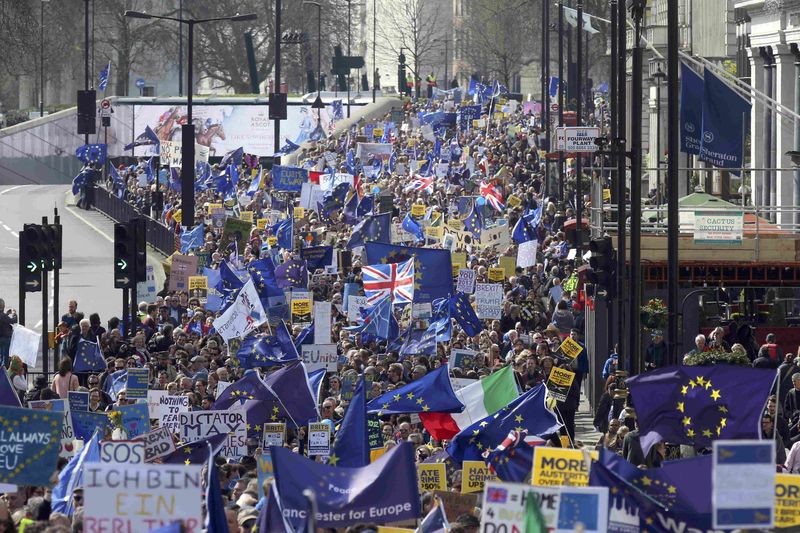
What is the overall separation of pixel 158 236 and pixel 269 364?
2708cm

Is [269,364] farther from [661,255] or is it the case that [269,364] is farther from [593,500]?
[593,500]

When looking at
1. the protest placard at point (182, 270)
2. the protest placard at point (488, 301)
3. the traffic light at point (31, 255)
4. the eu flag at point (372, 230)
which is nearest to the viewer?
the protest placard at point (488, 301)

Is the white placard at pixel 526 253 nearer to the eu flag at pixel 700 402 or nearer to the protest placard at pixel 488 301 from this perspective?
the protest placard at pixel 488 301

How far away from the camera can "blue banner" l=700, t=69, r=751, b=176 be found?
25.3 meters

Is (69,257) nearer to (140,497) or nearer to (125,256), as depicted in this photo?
(125,256)

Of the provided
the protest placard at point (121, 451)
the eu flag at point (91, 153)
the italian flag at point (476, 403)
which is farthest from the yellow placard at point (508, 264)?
the eu flag at point (91, 153)

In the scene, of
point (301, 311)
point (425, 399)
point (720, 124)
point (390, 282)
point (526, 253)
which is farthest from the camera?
point (526, 253)

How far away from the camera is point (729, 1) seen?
44812mm

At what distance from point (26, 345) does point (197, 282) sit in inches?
328

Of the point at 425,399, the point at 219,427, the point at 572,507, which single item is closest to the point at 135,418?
the point at 219,427

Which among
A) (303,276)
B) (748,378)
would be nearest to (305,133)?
(303,276)

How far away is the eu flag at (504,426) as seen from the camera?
52.3 feet

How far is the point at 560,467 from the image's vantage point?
1116 cm

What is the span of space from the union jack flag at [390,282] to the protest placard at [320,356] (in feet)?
12.0
